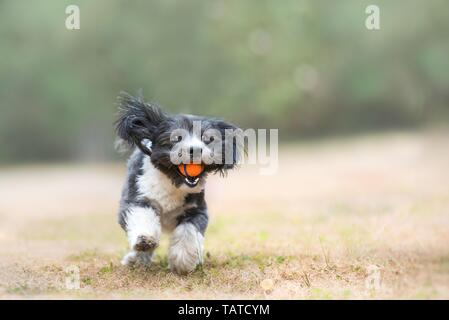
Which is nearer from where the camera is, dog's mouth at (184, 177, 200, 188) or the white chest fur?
dog's mouth at (184, 177, 200, 188)

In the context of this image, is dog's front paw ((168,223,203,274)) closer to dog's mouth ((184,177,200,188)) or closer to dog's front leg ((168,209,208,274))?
dog's front leg ((168,209,208,274))

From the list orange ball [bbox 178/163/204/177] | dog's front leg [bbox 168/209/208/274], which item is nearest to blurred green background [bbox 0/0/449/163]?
dog's front leg [bbox 168/209/208/274]

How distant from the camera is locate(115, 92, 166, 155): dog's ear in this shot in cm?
602

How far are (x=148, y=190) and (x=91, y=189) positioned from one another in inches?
415

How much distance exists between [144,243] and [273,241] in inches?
77.4

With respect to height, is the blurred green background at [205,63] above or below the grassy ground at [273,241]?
above

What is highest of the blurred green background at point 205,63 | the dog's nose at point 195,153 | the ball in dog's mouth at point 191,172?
the blurred green background at point 205,63

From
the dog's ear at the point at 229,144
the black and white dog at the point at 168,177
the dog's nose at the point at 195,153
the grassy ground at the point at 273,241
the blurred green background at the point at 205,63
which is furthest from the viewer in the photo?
the blurred green background at the point at 205,63

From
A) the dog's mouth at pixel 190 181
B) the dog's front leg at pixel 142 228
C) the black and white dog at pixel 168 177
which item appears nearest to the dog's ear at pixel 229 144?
the black and white dog at pixel 168 177

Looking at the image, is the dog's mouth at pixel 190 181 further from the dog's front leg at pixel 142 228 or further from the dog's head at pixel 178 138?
the dog's front leg at pixel 142 228

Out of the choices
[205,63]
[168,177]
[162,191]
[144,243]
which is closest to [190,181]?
[168,177]

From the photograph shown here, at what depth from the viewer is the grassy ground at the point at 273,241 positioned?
5.29 meters

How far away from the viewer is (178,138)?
5.70m

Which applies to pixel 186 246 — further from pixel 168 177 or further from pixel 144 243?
pixel 168 177
